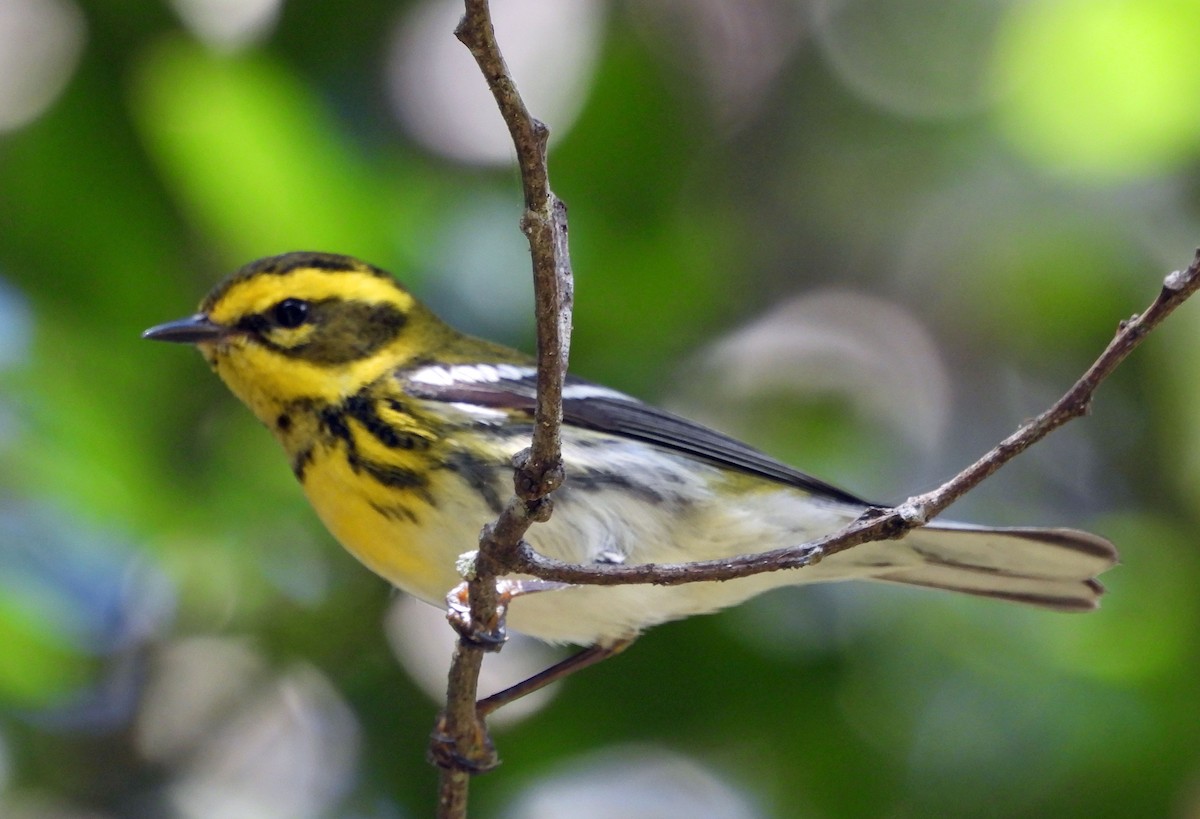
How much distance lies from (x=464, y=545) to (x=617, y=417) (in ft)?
1.61

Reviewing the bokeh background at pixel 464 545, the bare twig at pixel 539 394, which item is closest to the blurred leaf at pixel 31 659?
the bokeh background at pixel 464 545

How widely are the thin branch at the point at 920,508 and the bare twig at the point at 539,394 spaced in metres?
0.07

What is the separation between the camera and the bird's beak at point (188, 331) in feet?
9.46

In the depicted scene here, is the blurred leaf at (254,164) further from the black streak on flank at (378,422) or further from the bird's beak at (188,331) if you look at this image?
the black streak on flank at (378,422)

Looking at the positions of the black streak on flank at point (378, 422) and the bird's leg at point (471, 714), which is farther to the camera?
the black streak on flank at point (378, 422)

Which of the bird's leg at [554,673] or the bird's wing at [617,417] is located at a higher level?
the bird's wing at [617,417]

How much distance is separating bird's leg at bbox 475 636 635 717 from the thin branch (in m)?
0.85

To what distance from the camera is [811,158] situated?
5.30 metres

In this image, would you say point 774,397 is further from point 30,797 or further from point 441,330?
point 30,797

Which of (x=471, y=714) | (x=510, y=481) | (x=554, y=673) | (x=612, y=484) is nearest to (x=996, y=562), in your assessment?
(x=612, y=484)

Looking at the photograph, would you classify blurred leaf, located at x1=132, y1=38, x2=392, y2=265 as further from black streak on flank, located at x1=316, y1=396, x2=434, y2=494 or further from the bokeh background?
black streak on flank, located at x1=316, y1=396, x2=434, y2=494

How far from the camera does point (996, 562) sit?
115 inches

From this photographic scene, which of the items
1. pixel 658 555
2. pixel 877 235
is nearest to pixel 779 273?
pixel 877 235

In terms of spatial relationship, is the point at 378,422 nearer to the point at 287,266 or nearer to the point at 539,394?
the point at 287,266
